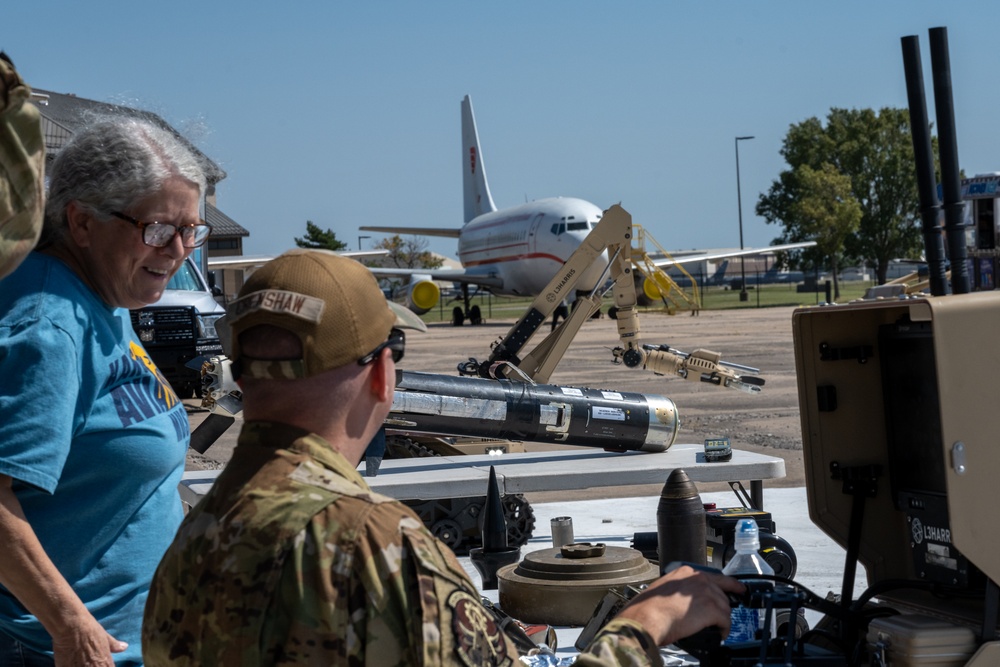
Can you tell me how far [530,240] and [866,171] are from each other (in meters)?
34.9

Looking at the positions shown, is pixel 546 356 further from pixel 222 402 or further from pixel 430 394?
pixel 222 402

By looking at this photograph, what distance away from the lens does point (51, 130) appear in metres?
34.4

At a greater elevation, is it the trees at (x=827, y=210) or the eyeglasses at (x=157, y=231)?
the trees at (x=827, y=210)

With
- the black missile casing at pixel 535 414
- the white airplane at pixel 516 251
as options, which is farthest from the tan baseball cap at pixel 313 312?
the white airplane at pixel 516 251

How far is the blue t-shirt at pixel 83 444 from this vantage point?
7.34 feet

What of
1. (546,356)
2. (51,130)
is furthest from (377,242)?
(546,356)

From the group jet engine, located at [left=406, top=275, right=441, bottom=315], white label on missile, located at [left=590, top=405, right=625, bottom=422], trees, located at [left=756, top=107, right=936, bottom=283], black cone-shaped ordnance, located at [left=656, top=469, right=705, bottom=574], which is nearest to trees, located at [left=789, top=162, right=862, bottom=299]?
trees, located at [left=756, top=107, right=936, bottom=283]

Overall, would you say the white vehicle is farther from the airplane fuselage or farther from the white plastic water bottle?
the airplane fuselage

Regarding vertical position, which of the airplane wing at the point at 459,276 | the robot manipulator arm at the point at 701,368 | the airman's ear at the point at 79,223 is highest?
the airplane wing at the point at 459,276

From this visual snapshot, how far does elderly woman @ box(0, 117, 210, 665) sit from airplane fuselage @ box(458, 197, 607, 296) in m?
32.6

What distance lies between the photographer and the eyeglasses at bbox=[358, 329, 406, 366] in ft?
5.34

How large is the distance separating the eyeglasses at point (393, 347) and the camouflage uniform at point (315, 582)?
0.43 ft

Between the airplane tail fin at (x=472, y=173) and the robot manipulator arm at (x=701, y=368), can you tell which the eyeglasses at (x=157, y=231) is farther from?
the airplane tail fin at (x=472, y=173)

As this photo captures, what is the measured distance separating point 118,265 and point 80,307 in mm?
166
